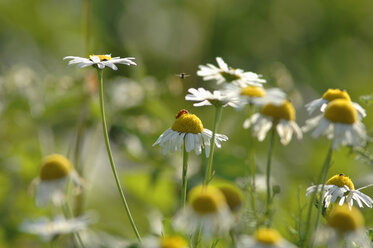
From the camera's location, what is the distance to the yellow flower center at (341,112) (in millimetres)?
962

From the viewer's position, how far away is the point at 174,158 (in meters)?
2.19

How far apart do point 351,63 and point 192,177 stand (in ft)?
9.05

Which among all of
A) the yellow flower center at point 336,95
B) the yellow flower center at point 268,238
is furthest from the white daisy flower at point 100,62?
the yellow flower center at point 268,238

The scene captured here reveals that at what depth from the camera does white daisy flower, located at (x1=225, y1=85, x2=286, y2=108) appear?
0.96 metres

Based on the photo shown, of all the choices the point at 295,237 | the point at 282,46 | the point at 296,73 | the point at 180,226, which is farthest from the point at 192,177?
the point at 282,46

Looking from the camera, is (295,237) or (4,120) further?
(4,120)

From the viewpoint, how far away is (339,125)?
965mm

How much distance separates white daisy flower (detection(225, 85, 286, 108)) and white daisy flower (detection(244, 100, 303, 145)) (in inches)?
1.4

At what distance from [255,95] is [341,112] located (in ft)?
0.50

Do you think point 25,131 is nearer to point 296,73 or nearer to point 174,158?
point 174,158

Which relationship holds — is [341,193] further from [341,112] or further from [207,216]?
[207,216]

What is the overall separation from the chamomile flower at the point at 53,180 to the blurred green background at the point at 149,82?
66 cm

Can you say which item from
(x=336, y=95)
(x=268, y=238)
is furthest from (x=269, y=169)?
(x=268, y=238)

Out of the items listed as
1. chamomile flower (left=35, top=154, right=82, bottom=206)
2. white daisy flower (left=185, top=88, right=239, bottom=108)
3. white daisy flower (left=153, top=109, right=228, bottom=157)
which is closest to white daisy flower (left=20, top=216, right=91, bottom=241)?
chamomile flower (left=35, top=154, right=82, bottom=206)
